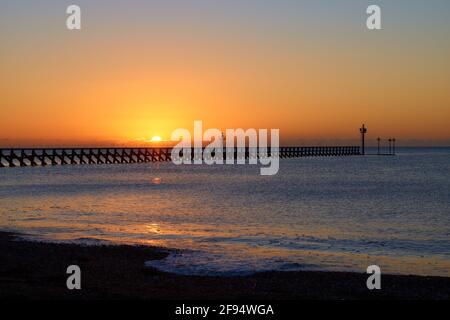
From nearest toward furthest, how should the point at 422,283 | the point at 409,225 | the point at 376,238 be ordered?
1. the point at 422,283
2. the point at 376,238
3. the point at 409,225

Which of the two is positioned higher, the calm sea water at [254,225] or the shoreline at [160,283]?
the shoreline at [160,283]

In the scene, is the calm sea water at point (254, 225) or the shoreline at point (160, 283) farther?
the calm sea water at point (254, 225)

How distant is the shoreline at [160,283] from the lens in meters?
9.70

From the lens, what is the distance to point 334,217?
24.8 m

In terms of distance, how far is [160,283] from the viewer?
11.2 m

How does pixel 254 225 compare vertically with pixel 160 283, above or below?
below

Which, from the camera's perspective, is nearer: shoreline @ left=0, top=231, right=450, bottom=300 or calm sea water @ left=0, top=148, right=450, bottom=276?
shoreline @ left=0, top=231, right=450, bottom=300

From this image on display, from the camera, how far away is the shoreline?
9.70 m

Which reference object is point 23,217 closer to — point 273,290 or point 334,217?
point 334,217

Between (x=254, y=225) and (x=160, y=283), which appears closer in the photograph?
(x=160, y=283)

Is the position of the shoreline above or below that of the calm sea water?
above
